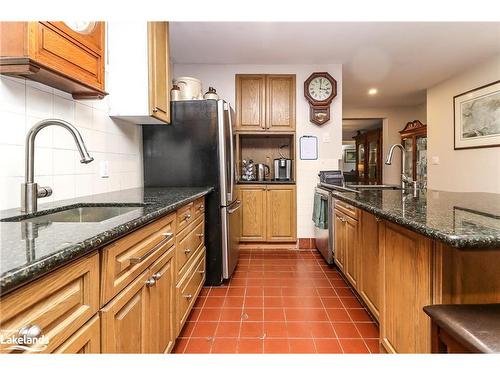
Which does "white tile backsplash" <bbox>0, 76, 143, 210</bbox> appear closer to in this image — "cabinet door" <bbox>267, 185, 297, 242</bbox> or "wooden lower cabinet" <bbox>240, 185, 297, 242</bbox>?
"wooden lower cabinet" <bbox>240, 185, 297, 242</bbox>

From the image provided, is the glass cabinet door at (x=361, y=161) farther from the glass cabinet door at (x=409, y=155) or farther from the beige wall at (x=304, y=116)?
the beige wall at (x=304, y=116)

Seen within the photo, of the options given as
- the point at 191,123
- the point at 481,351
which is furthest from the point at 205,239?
the point at 481,351

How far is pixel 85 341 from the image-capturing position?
0.75 m

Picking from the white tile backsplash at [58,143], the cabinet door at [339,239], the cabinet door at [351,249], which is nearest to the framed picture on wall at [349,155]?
the cabinet door at [339,239]

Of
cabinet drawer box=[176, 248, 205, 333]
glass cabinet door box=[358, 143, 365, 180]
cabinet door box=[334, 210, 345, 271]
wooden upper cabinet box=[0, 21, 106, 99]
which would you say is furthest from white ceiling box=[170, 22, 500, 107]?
glass cabinet door box=[358, 143, 365, 180]

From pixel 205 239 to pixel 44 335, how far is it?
200cm

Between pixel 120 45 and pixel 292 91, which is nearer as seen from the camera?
pixel 120 45

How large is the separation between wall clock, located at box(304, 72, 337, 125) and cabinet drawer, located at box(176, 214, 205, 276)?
2241 mm

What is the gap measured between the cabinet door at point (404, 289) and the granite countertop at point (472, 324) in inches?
7.4

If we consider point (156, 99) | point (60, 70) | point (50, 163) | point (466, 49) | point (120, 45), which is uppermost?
point (466, 49)

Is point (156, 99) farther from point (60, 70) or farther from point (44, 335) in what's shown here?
point (44, 335)

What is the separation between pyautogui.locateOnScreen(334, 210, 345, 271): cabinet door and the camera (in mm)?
2611

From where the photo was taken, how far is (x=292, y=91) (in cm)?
381
